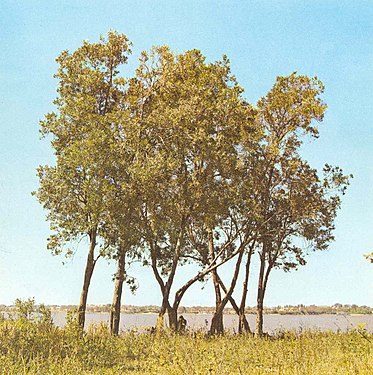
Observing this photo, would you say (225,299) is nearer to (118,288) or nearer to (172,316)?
(172,316)

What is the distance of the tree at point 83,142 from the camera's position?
23594mm

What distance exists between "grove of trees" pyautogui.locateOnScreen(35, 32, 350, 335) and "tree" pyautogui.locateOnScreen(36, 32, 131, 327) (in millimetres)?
59

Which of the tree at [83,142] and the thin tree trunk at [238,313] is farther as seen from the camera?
the thin tree trunk at [238,313]

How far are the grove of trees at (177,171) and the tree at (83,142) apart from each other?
0.06m

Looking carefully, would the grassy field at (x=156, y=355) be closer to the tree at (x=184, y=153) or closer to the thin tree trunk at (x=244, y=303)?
the tree at (x=184, y=153)

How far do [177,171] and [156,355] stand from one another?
11.0m

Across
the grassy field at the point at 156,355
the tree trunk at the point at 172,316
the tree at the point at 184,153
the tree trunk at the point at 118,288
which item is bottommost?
the grassy field at the point at 156,355

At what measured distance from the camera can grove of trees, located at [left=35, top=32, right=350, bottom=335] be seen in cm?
2412

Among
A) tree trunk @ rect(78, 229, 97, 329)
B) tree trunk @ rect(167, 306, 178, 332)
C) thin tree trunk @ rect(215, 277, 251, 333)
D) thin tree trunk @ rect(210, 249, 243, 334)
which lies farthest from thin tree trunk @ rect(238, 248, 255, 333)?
tree trunk @ rect(78, 229, 97, 329)

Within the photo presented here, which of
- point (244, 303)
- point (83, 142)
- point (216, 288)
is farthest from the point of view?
point (216, 288)

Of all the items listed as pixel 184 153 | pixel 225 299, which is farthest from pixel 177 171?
pixel 225 299

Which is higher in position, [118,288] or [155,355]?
[118,288]

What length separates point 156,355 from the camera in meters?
15.6

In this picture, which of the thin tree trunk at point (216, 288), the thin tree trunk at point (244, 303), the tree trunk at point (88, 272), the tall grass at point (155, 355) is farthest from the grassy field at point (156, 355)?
the thin tree trunk at point (244, 303)
